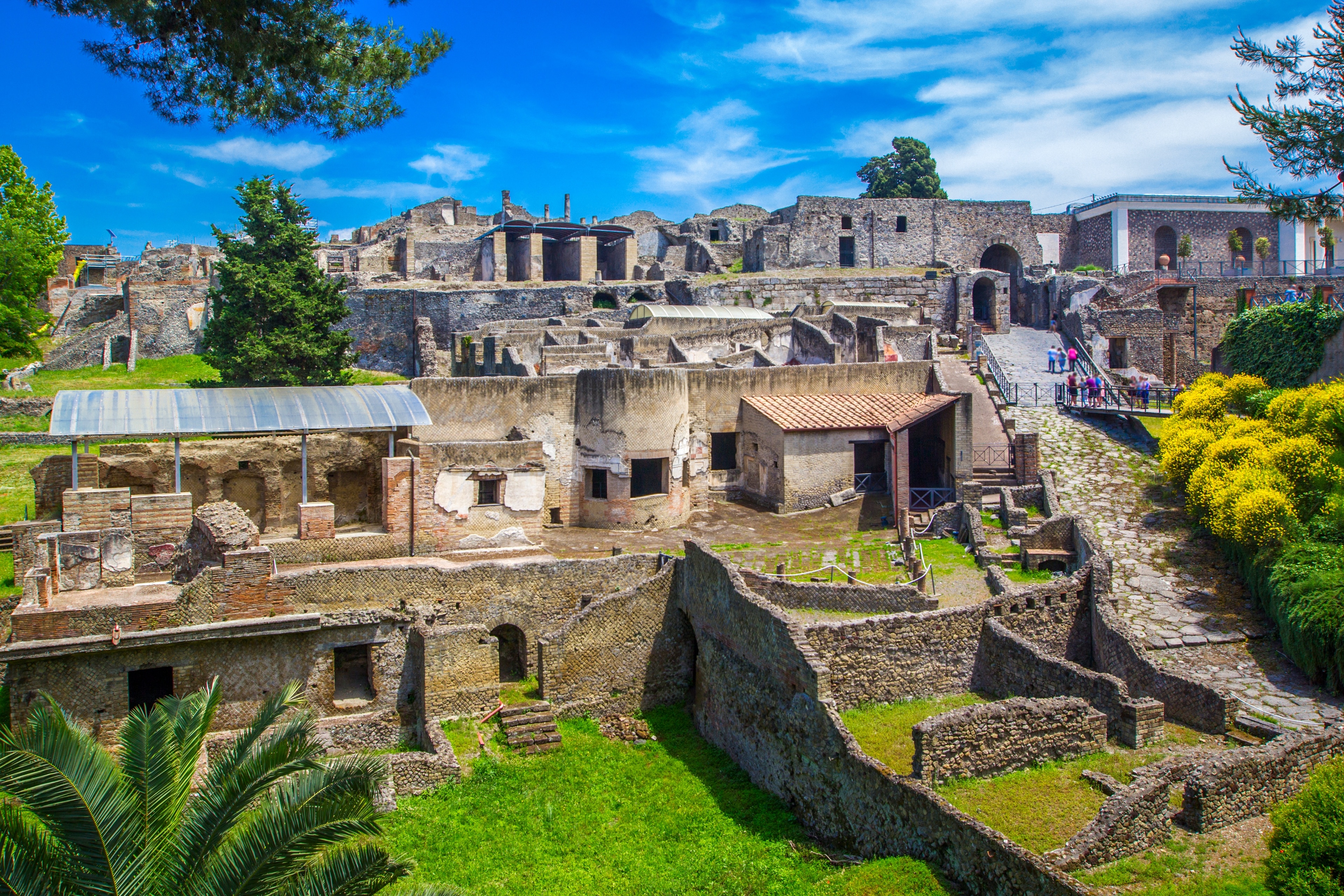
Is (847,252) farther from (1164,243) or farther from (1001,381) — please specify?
(1001,381)

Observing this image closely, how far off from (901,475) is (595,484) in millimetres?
6799

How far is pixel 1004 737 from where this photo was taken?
1177cm

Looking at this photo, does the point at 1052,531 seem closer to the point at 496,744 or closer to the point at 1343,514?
the point at 1343,514

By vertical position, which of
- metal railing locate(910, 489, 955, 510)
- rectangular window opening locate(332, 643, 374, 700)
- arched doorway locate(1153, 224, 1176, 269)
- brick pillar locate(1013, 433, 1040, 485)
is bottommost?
rectangular window opening locate(332, 643, 374, 700)

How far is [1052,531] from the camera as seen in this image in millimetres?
18875

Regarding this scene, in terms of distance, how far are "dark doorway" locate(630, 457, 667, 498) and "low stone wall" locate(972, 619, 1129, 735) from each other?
388 inches

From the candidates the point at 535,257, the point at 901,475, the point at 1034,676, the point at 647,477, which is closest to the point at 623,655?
the point at 647,477

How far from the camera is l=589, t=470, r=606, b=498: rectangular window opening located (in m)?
22.9

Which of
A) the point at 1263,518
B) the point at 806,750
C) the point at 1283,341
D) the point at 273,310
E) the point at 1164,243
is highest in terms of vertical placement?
the point at 1164,243

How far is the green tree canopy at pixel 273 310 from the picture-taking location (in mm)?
28000

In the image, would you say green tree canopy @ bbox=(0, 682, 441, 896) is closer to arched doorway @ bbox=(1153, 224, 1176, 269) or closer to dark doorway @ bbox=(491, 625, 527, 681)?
dark doorway @ bbox=(491, 625, 527, 681)

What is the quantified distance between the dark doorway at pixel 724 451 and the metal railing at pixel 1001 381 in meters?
7.90

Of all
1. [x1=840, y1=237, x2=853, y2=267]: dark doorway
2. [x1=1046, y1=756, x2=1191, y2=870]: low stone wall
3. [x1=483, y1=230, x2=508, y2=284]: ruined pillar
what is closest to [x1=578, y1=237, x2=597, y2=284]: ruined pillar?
[x1=483, y1=230, x2=508, y2=284]: ruined pillar

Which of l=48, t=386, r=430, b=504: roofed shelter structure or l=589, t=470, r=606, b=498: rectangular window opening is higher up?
l=48, t=386, r=430, b=504: roofed shelter structure
